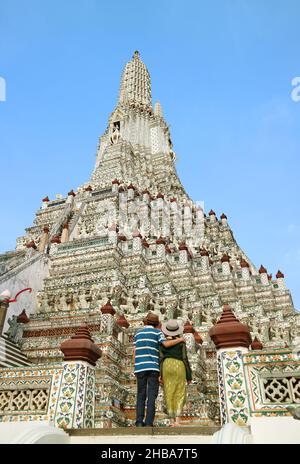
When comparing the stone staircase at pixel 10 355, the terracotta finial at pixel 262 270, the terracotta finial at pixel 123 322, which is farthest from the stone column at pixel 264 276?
the stone staircase at pixel 10 355

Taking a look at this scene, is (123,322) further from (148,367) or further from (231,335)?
(231,335)

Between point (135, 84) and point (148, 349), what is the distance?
50947mm

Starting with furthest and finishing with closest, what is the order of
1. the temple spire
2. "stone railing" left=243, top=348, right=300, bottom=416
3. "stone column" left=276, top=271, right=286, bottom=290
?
the temple spire, "stone column" left=276, top=271, right=286, bottom=290, "stone railing" left=243, top=348, right=300, bottom=416

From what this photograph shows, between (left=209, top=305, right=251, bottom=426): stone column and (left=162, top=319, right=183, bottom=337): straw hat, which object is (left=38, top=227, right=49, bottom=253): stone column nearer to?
(left=162, top=319, right=183, bottom=337): straw hat

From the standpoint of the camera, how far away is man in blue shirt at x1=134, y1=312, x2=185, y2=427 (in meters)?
5.89

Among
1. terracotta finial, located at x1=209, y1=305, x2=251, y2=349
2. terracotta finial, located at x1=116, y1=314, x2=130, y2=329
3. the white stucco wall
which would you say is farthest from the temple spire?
terracotta finial, located at x1=209, y1=305, x2=251, y2=349

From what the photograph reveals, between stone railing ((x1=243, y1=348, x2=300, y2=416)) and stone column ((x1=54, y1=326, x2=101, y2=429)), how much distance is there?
8.00ft

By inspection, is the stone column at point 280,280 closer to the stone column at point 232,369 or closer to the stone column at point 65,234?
the stone column at point 65,234

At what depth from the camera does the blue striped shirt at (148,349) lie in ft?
19.7
